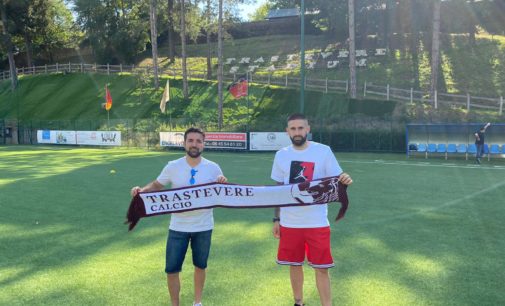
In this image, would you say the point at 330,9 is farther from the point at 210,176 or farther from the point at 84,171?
the point at 210,176

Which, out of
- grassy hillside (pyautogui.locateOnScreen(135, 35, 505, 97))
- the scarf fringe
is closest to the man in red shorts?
the scarf fringe

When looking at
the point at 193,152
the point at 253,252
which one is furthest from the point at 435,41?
the point at 193,152

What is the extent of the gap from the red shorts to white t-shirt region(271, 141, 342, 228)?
0.20 ft

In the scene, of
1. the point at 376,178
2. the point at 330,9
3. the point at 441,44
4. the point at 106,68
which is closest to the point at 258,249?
the point at 376,178

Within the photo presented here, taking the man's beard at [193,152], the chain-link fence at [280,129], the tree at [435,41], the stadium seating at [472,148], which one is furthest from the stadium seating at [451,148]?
the man's beard at [193,152]

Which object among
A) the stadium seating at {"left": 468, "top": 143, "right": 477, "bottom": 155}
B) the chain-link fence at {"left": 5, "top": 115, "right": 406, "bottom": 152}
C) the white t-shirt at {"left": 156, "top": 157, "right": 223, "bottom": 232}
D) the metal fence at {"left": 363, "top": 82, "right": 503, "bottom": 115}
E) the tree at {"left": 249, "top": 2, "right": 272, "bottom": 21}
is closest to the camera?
the white t-shirt at {"left": 156, "top": 157, "right": 223, "bottom": 232}

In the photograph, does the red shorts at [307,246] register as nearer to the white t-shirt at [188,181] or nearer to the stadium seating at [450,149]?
the white t-shirt at [188,181]

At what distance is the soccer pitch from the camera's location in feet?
16.0

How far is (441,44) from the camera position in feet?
154

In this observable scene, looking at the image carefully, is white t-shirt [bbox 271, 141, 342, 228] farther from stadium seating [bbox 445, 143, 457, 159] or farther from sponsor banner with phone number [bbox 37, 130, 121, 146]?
sponsor banner with phone number [bbox 37, 130, 121, 146]

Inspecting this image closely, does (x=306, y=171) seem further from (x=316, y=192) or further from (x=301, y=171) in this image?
(x=316, y=192)

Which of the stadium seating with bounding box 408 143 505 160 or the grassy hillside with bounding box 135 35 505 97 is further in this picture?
the grassy hillside with bounding box 135 35 505 97

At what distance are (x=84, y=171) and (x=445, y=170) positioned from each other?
1421 centimetres

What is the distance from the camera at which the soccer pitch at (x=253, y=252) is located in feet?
16.0
